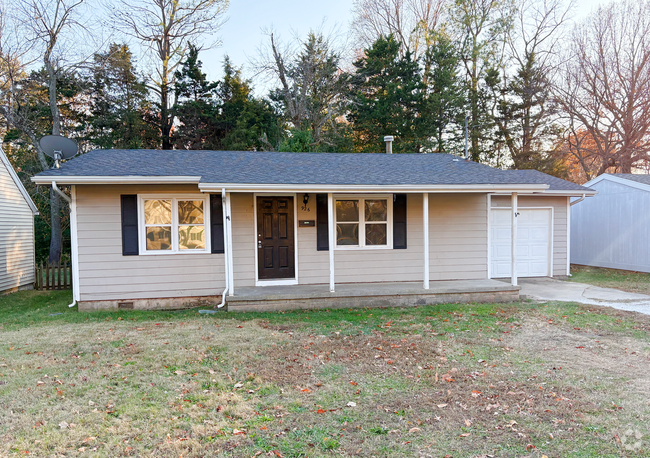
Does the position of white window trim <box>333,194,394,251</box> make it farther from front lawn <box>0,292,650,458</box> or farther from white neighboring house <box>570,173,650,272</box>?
white neighboring house <box>570,173,650,272</box>

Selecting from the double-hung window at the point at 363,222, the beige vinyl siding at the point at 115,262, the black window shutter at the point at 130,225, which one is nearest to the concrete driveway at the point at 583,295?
the double-hung window at the point at 363,222

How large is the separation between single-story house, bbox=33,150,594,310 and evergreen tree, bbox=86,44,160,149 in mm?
11144

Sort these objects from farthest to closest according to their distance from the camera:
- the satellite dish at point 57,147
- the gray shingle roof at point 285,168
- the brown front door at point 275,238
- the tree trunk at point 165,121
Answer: the tree trunk at point 165,121, the brown front door at point 275,238, the satellite dish at point 57,147, the gray shingle roof at point 285,168

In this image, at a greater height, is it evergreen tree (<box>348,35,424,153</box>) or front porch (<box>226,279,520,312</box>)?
evergreen tree (<box>348,35,424,153</box>)

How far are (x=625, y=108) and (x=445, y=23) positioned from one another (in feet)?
33.6

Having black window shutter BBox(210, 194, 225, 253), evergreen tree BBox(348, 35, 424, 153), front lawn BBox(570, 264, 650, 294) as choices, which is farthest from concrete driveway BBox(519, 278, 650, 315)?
evergreen tree BBox(348, 35, 424, 153)

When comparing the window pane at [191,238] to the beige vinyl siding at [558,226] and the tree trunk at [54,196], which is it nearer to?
the beige vinyl siding at [558,226]

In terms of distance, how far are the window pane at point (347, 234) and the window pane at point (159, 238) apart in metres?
3.43

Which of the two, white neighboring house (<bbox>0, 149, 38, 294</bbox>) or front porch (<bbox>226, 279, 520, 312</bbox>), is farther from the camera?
white neighboring house (<bbox>0, 149, 38, 294</bbox>)

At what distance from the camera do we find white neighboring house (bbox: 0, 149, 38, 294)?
10.8 meters

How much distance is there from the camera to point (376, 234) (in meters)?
8.55

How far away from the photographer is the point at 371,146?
2023 cm

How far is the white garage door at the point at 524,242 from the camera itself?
1016 centimetres

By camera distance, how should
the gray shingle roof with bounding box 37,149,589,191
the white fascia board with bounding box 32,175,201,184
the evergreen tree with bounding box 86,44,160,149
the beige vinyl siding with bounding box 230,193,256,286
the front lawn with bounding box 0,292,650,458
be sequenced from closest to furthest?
the front lawn with bounding box 0,292,650,458 → the white fascia board with bounding box 32,175,201,184 → the gray shingle roof with bounding box 37,149,589,191 → the beige vinyl siding with bounding box 230,193,256,286 → the evergreen tree with bounding box 86,44,160,149
